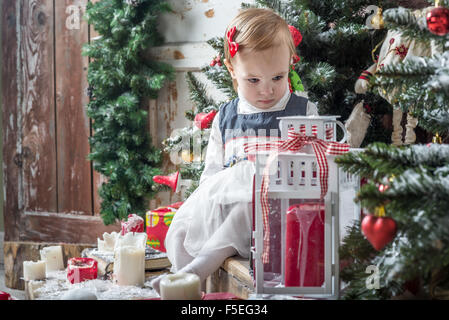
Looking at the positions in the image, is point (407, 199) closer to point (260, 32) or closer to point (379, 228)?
point (379, 228)

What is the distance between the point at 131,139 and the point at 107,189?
0.28m

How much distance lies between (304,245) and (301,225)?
0.04m

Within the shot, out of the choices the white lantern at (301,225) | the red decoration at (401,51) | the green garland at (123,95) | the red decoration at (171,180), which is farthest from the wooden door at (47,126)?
the white lantern at (301,225)

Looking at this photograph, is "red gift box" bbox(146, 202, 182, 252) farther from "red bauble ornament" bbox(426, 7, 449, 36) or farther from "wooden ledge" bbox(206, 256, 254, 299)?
"red bauble ornament" bbox(426, 7, 449, 36)

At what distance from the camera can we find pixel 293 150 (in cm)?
109

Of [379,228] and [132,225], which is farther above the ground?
[379,228]

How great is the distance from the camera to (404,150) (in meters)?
0.85

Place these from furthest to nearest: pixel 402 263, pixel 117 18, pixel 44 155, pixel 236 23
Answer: pixel 44 155, pixel 117 18, pixel 236 23, pixel 402 263

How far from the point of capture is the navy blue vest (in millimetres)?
1659

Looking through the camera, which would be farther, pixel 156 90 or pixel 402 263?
pixel 156 90

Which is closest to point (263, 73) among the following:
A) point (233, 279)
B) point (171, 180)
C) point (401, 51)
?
point (401, 51)

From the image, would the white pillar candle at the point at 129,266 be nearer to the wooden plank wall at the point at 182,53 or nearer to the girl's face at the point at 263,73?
the girl's face at the point at 263,73
